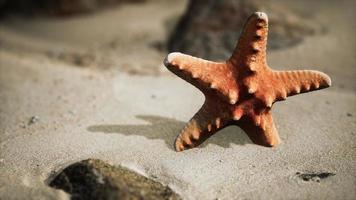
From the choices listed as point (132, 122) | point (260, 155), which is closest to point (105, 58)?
point (132, 122)

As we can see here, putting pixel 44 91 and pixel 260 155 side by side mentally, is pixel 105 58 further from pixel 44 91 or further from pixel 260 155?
pixel 260 155

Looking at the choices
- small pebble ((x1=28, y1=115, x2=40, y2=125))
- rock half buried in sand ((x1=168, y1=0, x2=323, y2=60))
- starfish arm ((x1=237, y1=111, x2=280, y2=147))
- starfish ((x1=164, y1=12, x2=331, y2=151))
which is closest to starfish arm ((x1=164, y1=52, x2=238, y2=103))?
starfish ((x1=164, y1=12, x2=331, y2=151))

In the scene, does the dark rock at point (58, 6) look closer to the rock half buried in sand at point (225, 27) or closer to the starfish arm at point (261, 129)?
the rock half buried in sand at point (225, 27)

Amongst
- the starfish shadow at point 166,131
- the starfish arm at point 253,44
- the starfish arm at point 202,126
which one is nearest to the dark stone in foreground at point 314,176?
the starfish shadow at point 166,131

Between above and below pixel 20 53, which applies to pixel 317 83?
above

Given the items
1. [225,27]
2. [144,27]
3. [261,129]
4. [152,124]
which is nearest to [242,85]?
[261,129]

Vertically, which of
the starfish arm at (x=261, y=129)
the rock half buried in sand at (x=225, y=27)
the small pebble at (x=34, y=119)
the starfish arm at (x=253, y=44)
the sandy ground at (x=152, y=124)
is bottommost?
the small pebble at (x=34, y=119)

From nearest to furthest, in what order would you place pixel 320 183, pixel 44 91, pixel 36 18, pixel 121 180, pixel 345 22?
pixel 121 180
pixel 320 183
pixel 44 91
pixel 345 22
pixel 36 18

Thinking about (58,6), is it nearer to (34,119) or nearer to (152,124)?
(34,119)
